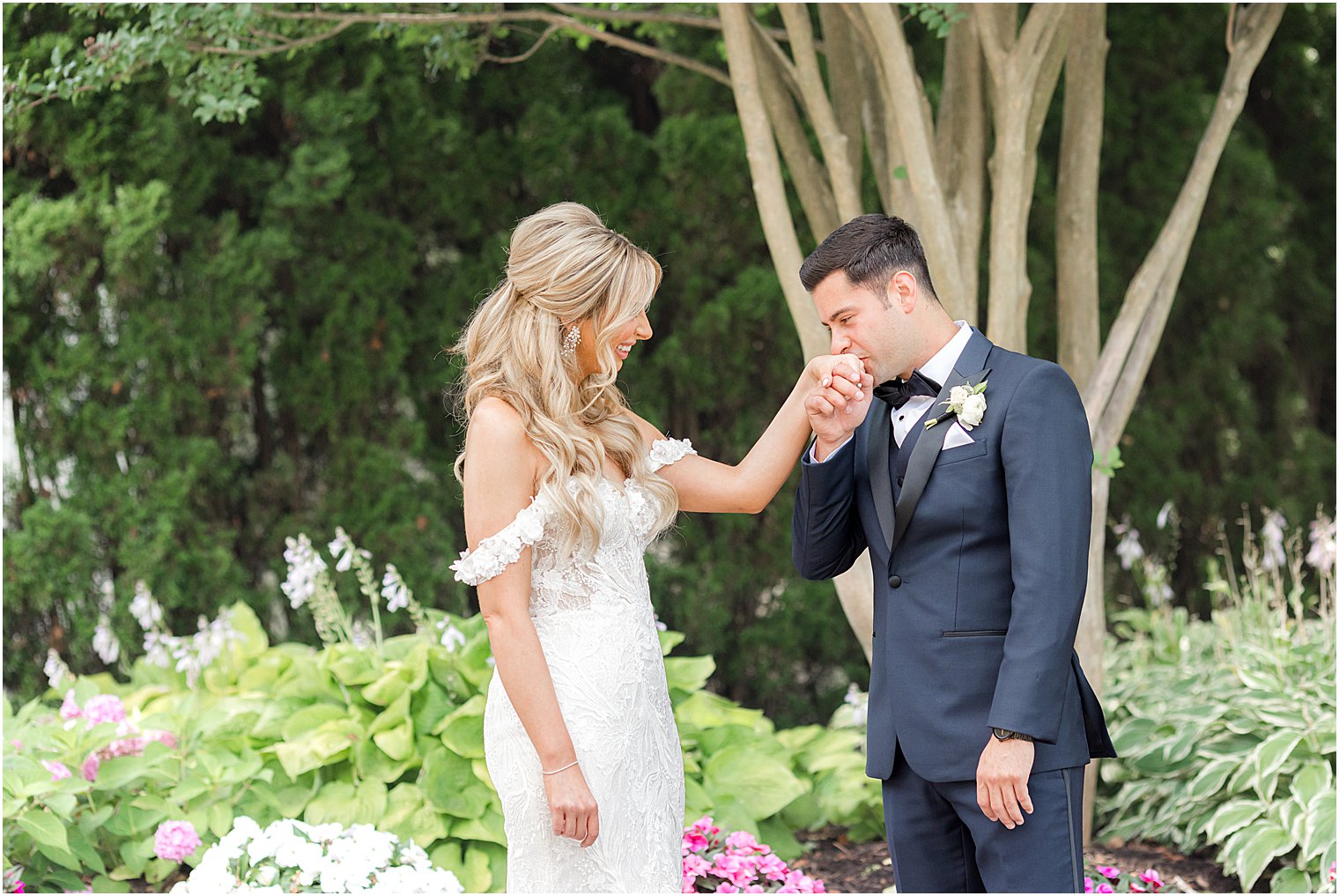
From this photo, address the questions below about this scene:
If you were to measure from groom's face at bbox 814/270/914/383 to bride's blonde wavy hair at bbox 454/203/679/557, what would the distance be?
375 mm

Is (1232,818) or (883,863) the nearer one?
(1232,818)

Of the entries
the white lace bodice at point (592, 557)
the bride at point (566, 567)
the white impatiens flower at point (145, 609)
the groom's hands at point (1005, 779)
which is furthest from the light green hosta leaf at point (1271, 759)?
the white impatiens flower at point (145, 609)

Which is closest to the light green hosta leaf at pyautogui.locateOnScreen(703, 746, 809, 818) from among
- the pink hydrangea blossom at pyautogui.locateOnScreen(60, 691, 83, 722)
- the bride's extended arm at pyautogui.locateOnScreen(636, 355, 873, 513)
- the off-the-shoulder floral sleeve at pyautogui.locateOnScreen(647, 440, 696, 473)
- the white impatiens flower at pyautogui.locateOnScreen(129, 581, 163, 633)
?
the bride's extended arm at pyautogui.locateOnScreen(636, 355, 873, 513)

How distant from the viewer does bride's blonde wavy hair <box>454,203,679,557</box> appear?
7.39 feet

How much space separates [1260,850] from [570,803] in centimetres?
248

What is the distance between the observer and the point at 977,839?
2.20 metres

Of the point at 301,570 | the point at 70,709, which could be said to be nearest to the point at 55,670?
the point at 70,709

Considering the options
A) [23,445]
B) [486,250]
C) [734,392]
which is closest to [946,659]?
[734,392]

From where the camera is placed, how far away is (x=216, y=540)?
540 cm

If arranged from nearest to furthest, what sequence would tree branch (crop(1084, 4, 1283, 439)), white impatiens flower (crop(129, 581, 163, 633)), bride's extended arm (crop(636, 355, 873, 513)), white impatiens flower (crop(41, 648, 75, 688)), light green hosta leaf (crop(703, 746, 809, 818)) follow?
bride's extended arm (crop(636, 355, 873, 513)), light green hosta leaf (crop(703, 746, 809, 818)), tree branch (crop(1084, 4, 1283, 439)), white impatiens flower (crop(41, 648, 75, 688)), white impatiens flower (crop(129, 581, 163, 633))

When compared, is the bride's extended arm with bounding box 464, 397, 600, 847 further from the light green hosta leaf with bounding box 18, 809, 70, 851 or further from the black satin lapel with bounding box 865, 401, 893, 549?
the light green hosta leaf with bounding box 18, 809, 70, 851

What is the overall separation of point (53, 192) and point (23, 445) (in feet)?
4.01

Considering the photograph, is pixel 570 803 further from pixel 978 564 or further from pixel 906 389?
pixel 906 389

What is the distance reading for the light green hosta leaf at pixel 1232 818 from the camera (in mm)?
3633
